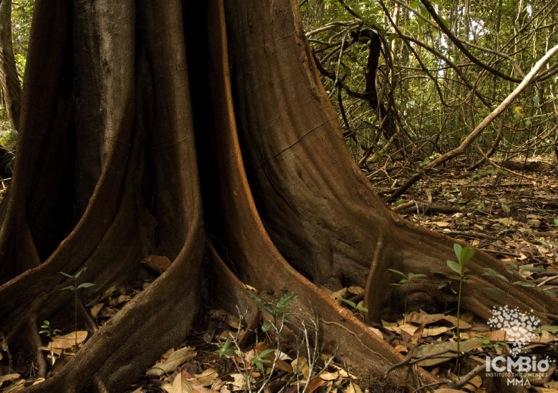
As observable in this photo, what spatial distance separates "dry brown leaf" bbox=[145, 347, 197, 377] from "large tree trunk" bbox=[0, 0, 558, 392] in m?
0.08

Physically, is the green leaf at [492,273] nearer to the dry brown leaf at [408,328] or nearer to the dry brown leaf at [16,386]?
the dry brown leaf at [408,328]

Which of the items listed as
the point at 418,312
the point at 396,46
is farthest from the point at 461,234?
the point at 396,46

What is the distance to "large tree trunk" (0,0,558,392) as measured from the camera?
2.32m

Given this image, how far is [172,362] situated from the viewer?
2100mm

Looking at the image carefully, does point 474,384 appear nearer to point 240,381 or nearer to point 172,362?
point 240,381

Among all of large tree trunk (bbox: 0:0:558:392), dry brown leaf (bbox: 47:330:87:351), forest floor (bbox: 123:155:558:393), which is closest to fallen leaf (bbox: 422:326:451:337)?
forest floor (bbox: 123:155:558:393)

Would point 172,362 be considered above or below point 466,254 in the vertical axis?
below

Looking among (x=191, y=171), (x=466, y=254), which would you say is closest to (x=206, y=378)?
(x=191, y=171)

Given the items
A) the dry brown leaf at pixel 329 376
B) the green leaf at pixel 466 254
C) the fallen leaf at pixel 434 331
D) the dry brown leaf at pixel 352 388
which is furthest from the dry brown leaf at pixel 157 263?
the green leaf at pixel 466 254

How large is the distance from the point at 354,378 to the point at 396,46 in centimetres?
734

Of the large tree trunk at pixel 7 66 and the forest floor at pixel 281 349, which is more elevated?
the large tree trunk at pixel 7 66

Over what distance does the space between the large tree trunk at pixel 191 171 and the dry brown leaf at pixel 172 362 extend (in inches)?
3.2

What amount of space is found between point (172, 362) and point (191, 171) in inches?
36.9

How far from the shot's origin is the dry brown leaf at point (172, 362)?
2.05m
